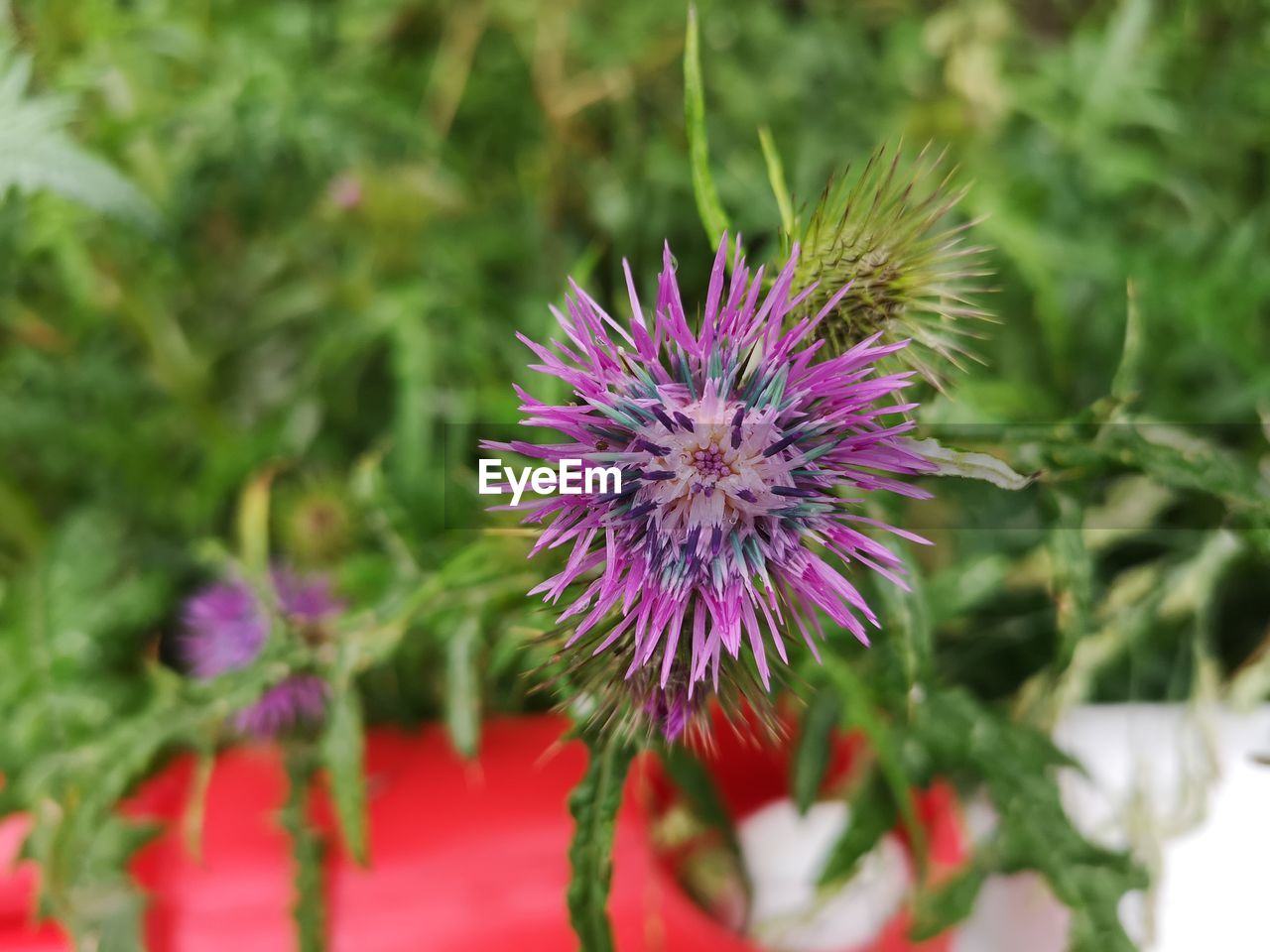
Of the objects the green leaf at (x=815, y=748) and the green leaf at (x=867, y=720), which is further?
the green leaf at (x=815, y=748)

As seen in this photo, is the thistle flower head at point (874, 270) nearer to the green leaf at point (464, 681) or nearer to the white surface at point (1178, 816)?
the green leaf at point (464, 681)

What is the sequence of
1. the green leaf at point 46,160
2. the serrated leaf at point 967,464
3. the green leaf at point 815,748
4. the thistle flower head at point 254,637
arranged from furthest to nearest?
the thistle flower head at point 254,637, the green leaf at point 815,748, the green leaf at point 46,160, the serrated leaf at point 967,464

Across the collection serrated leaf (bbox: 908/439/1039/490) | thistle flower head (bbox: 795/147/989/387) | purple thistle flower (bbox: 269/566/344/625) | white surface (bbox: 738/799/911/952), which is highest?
thistle flower head (bbox: 795/147/989/387)

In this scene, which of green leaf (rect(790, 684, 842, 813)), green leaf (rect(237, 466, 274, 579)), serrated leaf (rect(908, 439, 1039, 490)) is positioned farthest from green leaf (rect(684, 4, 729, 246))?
green leaf (rect(237, 466, 274, 579))

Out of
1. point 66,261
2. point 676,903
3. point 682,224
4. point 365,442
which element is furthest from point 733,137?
point 676,903

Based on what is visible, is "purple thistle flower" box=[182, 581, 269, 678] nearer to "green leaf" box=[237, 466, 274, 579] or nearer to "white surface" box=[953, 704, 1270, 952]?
"green leaf" box=[237, 466, 274, 579]

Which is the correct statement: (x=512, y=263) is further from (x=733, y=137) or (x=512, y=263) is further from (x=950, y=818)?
(x=950, y=818)

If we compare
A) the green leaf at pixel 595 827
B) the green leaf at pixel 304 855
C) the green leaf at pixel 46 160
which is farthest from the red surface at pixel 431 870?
the green leaf at pixel 46 160
